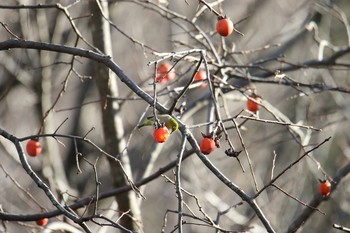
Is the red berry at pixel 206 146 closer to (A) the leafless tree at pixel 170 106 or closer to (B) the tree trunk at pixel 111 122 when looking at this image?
(A) the leafless tree at pixel 170 106

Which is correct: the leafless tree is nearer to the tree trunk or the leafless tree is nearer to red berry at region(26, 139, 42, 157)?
the tree trunk

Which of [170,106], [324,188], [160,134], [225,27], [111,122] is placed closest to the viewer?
[160,134]

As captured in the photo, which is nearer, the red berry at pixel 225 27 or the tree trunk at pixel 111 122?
the red berry at pixel 225 27

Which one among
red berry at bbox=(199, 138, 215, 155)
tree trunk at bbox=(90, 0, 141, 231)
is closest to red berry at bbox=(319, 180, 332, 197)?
red berry at bbox=(199, 138, 215, 155)

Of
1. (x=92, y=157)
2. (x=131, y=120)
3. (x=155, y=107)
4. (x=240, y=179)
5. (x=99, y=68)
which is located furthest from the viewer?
(x=240, y=179)

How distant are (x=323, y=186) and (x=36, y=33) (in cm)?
384

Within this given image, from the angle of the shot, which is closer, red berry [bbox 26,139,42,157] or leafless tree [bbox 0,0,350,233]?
red berry [bbox 26,139,42,157]

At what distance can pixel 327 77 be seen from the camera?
25.9ft

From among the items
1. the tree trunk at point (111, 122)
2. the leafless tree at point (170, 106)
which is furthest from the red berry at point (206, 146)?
the tree trunk at point (111, 122)

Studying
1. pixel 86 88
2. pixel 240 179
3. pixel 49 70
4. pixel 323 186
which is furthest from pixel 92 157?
pixel 323 186

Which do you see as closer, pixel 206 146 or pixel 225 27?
pixel 206 146

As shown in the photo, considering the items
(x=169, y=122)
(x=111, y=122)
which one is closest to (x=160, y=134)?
(x=169, y=122)

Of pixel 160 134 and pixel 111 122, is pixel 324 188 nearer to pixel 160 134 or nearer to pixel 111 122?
pixel 160 134

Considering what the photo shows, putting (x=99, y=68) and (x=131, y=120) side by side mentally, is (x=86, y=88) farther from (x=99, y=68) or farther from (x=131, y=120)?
(x=99, y=68)
